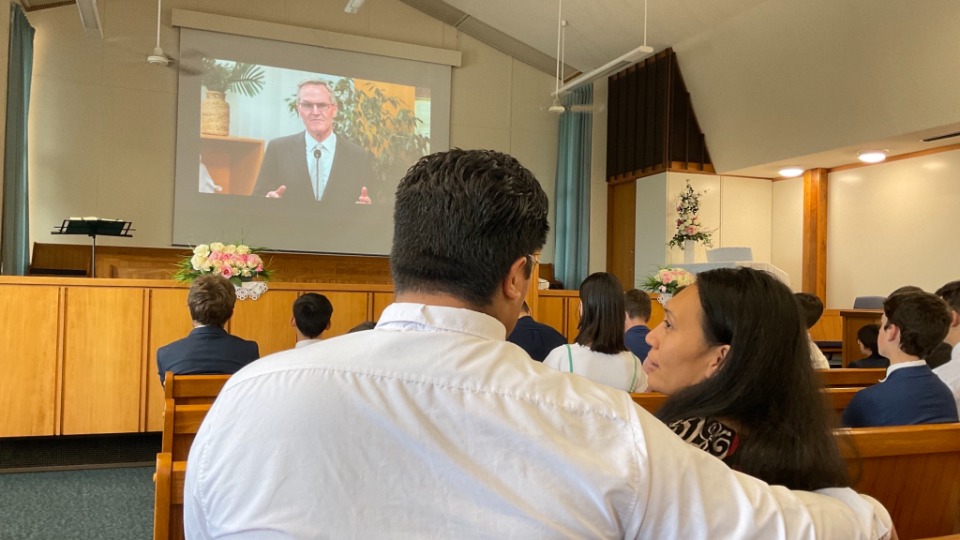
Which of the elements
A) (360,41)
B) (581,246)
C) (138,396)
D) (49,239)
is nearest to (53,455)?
(138,396)

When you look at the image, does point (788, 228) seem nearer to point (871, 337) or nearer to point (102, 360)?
point (871, 337)

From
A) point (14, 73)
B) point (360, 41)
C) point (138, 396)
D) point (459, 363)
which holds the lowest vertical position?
point (138, 396)

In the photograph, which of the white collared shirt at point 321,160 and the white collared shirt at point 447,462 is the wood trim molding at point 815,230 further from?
the white collared shirt at point 447,462

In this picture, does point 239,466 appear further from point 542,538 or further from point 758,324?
point 758,324

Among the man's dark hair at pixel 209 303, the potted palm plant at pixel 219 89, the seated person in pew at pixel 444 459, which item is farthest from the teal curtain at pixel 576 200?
the seated person in pew at pixel 444 459

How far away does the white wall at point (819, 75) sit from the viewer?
6191mm

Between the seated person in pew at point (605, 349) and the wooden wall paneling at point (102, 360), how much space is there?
3.05 metres

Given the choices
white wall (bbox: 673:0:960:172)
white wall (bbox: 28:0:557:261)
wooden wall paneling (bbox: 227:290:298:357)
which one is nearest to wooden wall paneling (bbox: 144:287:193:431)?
wooden wall paneling (bbox: 227:290:298:357)

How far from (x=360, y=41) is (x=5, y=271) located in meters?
4.59

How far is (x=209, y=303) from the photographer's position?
3.38 m

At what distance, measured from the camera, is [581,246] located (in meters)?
9.74

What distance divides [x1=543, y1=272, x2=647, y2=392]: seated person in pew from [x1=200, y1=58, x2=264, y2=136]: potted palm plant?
669 centimetres

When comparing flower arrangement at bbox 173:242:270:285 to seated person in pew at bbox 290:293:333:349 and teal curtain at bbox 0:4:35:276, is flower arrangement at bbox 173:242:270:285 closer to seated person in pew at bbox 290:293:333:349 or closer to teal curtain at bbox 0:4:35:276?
seated person in pew at bbox 290:293:333:349

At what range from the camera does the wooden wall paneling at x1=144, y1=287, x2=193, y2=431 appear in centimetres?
463
